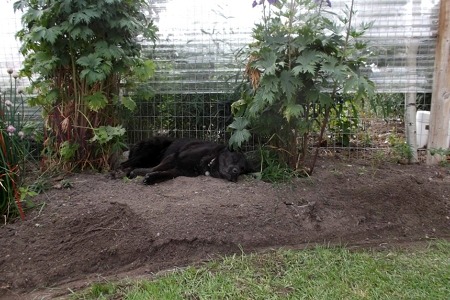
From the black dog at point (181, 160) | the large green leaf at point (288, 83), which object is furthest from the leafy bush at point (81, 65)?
the large green leaf at point (288, 83)

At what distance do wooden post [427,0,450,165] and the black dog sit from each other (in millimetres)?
2206

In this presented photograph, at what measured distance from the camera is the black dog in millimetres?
4445

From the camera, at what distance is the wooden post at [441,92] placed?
4.85 m

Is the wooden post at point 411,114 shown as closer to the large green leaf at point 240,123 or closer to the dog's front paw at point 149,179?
the large green leaf at point 240,123

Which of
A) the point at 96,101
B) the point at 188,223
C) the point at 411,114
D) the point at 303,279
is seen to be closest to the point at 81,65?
the point at 96,101

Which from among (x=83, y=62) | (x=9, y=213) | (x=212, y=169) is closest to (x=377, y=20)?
(x=212, y=169)

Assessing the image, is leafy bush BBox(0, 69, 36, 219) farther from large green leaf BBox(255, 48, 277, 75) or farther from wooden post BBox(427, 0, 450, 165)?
wooden post BBox(427, 0, 450, 165)

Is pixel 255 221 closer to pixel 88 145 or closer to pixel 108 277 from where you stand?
pixel 108 277

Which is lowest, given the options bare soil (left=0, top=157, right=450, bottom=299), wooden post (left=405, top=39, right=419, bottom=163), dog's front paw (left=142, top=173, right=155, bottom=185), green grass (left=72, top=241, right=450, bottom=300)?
green grass (left=72, top=241, right=450, bottom=300)

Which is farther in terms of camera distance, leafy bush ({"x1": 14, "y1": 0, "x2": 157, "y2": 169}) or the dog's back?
the dog's back

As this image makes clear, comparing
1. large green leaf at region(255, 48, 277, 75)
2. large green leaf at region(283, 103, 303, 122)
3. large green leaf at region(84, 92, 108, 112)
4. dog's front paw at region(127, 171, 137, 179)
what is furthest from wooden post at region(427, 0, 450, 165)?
large green leaf at region(84, 92, 108, 112)

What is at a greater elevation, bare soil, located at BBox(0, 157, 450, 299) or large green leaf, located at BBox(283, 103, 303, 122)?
large green leaf, located at BBox(283, 103, 303, 122)

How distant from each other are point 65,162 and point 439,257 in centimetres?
335

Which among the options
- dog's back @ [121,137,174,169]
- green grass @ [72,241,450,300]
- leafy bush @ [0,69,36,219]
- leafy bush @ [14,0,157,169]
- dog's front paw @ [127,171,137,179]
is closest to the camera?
green grass @ [72,241,450,300]
